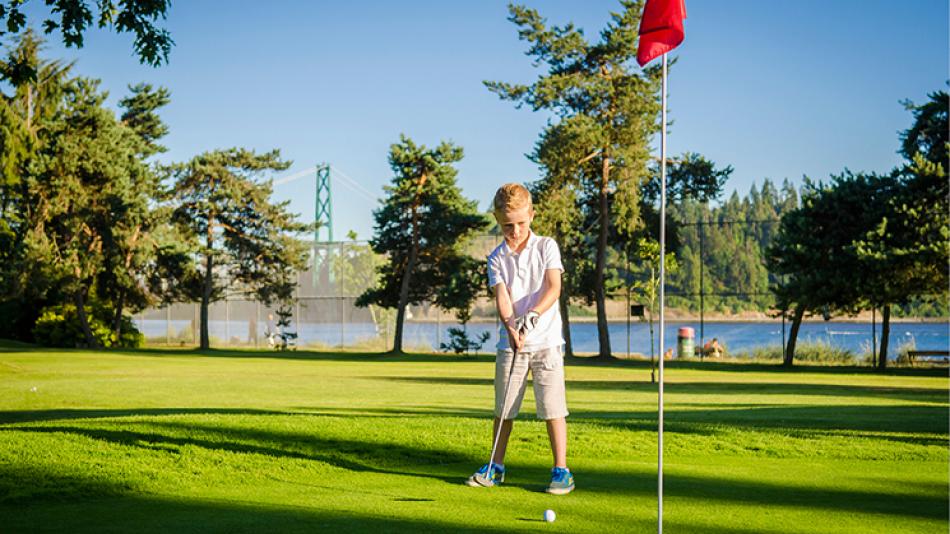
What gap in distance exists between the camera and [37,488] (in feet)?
23.8

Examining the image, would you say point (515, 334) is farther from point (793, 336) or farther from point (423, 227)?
point (423, 227)

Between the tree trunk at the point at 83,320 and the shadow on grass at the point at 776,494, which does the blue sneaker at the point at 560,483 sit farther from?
the tree trunk at the point at 83,320

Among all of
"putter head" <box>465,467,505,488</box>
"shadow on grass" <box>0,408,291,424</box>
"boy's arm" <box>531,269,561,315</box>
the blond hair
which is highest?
the blond hair

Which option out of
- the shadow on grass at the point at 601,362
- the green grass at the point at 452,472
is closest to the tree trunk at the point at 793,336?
the shadow on grass at the point at 601,362

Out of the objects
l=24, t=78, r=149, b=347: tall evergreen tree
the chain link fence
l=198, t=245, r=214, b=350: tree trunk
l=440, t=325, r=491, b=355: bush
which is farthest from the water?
l=440, t=325, r=491, b=355: bush

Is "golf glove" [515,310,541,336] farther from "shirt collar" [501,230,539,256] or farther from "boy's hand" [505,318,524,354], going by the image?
"shirt collar" [501,230,539,256]

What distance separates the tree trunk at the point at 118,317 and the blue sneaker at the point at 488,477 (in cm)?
4714

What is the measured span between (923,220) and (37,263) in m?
36.4

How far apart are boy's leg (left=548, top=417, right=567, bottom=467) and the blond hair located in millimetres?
1488

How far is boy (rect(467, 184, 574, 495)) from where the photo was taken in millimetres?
7109

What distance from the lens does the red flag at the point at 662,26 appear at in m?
6.03

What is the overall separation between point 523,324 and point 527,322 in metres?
0.05

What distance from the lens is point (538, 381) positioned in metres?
7.24

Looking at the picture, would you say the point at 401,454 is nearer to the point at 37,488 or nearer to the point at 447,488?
the point at 447,488
